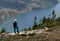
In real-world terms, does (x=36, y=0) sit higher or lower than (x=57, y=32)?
higher

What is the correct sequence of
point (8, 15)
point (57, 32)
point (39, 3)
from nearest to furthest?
point (57, 32) → point (8, 15) → point (39, 3)

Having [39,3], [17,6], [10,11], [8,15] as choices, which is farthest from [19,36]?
[39,3]

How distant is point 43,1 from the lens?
17512 cm

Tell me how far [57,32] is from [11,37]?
125 inches

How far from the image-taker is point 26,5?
Result: 164 metres

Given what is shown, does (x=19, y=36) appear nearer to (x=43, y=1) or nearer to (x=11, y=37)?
(x=11, y=37)

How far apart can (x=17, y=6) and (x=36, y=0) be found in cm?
2451

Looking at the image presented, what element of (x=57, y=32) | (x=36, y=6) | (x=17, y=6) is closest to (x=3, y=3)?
(x=17, y=6)

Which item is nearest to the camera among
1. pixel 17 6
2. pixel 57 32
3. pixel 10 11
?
pixel 57 32

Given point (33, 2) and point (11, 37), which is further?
point (33, 2)

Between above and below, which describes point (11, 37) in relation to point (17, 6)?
below

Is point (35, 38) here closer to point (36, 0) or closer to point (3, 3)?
point (3, 3)

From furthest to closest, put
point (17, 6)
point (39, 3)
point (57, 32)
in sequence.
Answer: point (39, 3), point (17, 6), point (57, 32)

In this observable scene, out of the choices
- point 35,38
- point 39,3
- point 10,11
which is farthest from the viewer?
point 39,3
